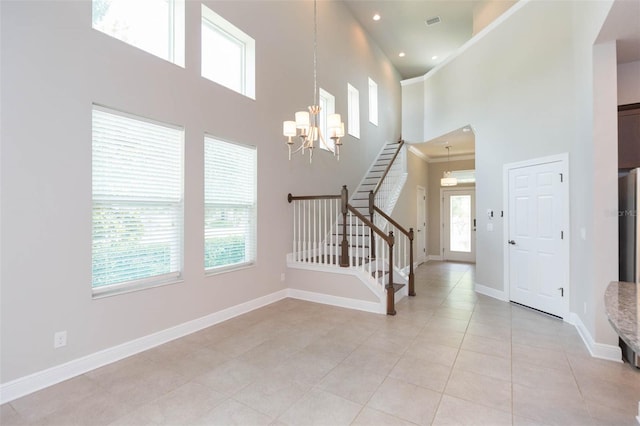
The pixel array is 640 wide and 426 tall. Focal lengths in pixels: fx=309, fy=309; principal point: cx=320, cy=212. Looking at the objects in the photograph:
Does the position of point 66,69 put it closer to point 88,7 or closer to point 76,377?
point 88,7

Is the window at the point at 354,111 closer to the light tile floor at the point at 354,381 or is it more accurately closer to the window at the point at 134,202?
the window at the point at 134,202

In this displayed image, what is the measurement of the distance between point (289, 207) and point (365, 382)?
10.1ft

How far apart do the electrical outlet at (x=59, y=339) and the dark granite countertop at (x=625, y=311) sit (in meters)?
3.55

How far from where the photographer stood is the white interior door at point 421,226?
8.31 metres

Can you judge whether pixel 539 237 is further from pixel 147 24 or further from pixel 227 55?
pixel 147 24

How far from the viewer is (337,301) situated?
4551 mm

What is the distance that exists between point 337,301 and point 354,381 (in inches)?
80.2

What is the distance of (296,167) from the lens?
5.28 m

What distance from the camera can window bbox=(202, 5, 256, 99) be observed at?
13.1 ft

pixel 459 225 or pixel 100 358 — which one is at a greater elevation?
pixel 459 225

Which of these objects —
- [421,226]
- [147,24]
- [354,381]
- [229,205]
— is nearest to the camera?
[354,381]

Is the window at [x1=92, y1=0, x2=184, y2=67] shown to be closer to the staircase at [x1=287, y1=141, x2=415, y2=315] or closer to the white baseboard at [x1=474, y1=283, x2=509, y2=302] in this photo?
the staircase at [x1=287, y1=141, x2=415, y2=315]

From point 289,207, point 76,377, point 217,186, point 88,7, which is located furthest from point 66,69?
point 289,207

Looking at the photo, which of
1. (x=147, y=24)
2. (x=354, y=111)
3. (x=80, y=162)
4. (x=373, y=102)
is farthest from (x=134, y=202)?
(x=373, y=102)
